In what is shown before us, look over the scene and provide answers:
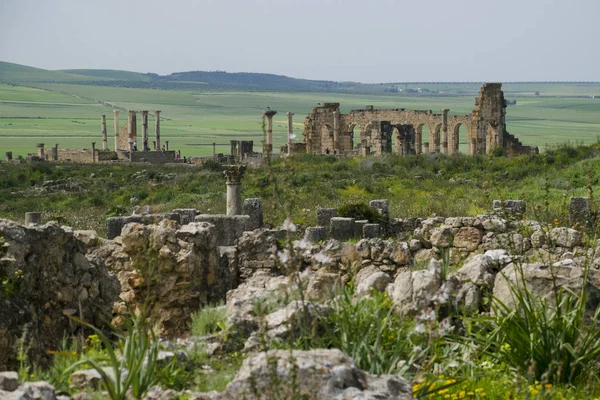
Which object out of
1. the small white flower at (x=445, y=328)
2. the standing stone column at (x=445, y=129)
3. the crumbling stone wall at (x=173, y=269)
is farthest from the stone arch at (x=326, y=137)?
the small white flower at (x=445, y=328)

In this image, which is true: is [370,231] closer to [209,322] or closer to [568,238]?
[568,238]

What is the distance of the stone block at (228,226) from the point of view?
744 inches

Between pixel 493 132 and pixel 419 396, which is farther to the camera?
pixel 493 132

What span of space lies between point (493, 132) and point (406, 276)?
49985mm

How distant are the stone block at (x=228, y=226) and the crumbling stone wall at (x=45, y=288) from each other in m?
5.30

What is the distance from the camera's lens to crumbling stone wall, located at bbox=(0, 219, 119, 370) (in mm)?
11667

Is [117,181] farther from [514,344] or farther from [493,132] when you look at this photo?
[514,344]

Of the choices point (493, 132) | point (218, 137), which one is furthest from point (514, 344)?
point (218, 137)

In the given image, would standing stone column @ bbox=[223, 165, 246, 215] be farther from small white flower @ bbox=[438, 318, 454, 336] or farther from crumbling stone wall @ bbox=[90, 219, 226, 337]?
small white flower @ bbox=[438, 318, 454, 336]

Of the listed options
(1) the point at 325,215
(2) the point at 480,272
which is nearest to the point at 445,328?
(2) the point at 480,272

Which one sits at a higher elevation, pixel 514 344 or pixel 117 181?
pixel 514 344

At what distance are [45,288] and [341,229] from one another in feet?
25.6

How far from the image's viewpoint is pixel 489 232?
18.4 meters

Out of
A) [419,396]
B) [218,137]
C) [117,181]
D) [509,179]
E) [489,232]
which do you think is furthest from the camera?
[218,137]
